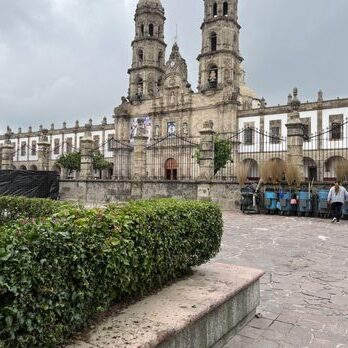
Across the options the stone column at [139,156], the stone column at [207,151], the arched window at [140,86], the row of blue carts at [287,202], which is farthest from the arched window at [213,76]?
the row of blue carts at [287,202]

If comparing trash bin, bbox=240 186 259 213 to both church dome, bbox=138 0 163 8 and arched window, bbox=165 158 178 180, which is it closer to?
arched window, bbox=165 158 178 180

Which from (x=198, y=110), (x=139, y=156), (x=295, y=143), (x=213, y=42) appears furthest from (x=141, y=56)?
(x=295, y=143)

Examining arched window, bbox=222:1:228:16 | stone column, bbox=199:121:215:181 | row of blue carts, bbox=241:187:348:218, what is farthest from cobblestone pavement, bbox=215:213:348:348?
arched window, bbox=222:1:228:16

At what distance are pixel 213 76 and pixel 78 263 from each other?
129 feet

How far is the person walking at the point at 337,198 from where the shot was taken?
11945mm

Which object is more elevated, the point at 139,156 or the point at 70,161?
the point at 70,161

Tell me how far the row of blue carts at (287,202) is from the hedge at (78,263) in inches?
421

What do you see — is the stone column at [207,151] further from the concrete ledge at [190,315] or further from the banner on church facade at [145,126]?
the banner on church facade at [145,126]

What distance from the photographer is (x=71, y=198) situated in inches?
762

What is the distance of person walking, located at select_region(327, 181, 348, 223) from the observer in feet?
39.2

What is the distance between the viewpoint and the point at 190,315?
9.50ft

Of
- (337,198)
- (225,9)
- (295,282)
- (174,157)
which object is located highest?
(225,9)

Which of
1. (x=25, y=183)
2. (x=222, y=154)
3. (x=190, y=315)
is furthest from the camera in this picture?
(x=222, y=154)

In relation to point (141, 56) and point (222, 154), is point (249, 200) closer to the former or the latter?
point (222, 154)
